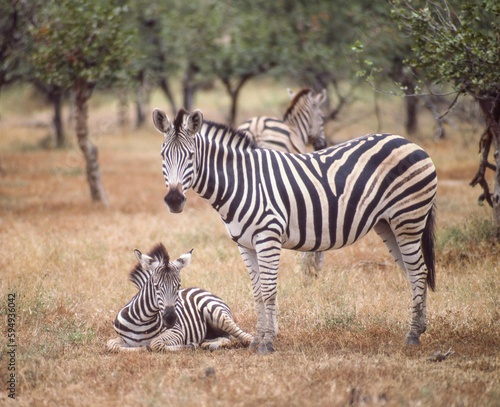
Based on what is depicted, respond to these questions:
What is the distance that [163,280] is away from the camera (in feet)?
18.0

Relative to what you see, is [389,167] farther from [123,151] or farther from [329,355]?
[123,151]

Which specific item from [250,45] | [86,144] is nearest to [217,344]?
[86,144]

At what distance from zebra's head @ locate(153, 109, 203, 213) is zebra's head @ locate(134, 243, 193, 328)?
82 centimetres

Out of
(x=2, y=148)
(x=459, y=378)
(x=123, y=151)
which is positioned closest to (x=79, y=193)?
(x=123, y=151)

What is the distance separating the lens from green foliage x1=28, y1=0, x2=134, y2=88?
39.8 feet

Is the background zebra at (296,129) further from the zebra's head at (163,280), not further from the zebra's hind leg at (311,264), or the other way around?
the zebra's head at (163,280)

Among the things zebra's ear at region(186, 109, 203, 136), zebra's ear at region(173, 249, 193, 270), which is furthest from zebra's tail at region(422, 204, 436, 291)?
zebra's ear at region(186, 109, 203, 136)

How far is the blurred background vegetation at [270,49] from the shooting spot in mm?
7629

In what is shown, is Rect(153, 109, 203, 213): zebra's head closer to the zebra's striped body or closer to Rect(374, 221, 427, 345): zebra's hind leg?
Rect(374, 221, 427, 345): zebra's hind leg

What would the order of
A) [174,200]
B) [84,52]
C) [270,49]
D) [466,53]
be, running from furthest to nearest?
1. [270,49]
2. [84,52]
3. [466,53]
4. [174,200]

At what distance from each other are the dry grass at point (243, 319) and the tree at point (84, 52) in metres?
2.38

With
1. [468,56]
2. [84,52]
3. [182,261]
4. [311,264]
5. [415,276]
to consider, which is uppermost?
[84,52]

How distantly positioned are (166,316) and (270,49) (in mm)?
16734

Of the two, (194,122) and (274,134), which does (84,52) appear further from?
(194,122)
